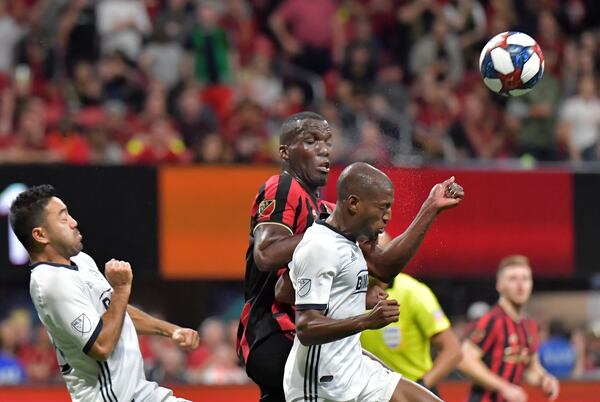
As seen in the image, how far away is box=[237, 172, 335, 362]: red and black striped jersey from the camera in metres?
6.07

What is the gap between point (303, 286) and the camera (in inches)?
216

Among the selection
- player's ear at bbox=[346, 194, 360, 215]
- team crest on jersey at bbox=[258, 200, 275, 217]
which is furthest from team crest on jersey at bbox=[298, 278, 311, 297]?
team crest on jersey at bbox=[258, 200, 275, 217]

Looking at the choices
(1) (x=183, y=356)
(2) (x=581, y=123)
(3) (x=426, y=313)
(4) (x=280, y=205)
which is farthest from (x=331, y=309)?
(2) (x=581, y=123)

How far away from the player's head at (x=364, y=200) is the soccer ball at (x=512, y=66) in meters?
1.77

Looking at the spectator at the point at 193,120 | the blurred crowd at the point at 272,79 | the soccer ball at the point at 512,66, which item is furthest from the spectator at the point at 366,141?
the soccer ball at the point at 512,66

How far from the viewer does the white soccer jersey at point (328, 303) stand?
5.47m

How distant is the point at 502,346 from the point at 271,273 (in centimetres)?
298

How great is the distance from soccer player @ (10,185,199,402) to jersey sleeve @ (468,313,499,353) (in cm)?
302

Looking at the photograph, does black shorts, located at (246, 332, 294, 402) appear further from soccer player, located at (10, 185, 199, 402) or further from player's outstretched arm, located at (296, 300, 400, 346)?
player's outstretched arm, located at (296, 300, 400, 346)

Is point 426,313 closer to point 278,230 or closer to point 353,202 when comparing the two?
point 278,230

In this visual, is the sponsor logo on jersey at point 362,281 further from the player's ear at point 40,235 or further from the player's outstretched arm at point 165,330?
the player's ear at point 40,235

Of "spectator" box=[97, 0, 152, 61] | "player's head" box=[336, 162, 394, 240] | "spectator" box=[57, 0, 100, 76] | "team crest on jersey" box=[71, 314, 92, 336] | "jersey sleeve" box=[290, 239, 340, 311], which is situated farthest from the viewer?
"spectator" box=[97, 0, 152, 61]

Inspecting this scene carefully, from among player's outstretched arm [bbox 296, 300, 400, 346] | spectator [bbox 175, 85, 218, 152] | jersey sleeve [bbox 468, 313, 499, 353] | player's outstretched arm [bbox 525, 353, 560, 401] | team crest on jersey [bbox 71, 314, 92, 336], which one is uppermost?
player's outstretched arm [bbox 296, 300, 400, 346]

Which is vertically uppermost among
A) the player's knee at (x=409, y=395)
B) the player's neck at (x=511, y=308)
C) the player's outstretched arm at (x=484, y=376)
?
the player's knee at (x=409, y=395)
